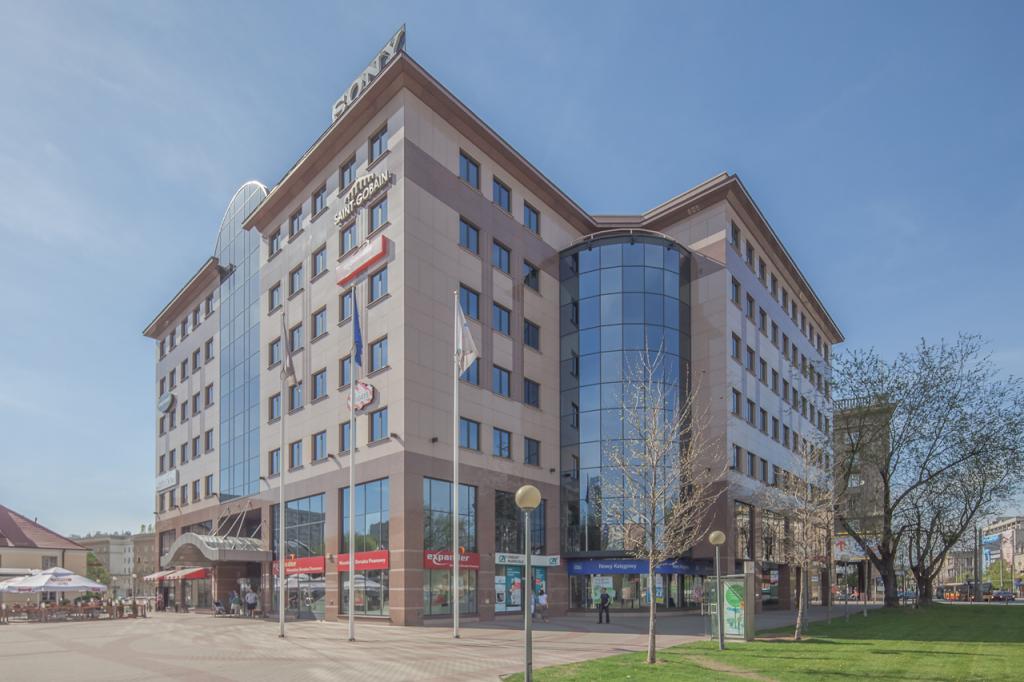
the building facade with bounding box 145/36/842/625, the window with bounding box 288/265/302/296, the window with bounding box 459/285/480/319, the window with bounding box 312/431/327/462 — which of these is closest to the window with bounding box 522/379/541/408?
the building facade with bounding box 145/36/842/625

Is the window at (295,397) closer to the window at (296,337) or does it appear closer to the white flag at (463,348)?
the window at (296,337)

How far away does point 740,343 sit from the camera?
174 ft

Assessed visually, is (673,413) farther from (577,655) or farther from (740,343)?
(577,655)

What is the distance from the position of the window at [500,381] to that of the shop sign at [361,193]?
35.3ft

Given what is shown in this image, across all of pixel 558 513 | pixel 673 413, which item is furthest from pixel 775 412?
pixel 558 513

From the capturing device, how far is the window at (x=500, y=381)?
4202 cm

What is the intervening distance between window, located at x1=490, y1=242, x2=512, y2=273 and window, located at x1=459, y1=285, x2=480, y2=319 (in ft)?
8.19

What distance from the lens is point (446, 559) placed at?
120 ft

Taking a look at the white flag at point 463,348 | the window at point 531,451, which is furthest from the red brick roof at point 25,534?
Result: the white flag at point 463,348

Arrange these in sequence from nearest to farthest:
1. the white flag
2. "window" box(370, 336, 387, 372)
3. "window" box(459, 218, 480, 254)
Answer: the white flag, "window" box(370, 336, 387, 372), "window" box(459, 218, 480, 254)

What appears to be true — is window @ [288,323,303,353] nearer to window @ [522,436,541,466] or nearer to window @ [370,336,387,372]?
window @ [370,336,387,372]

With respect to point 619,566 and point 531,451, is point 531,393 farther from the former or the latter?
point 619,566

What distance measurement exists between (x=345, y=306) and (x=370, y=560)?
1306cm

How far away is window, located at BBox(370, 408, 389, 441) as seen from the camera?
1486 inches
